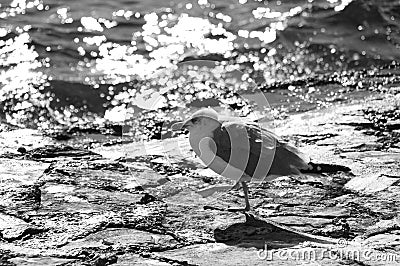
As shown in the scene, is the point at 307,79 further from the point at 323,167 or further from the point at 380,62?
the point at 323,167

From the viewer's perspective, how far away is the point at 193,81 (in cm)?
1153

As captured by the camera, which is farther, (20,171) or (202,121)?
(20,171)

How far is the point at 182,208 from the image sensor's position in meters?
5.33

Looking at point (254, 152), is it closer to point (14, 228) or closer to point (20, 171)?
point (14, 228)

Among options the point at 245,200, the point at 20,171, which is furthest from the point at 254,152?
the point at 20,171

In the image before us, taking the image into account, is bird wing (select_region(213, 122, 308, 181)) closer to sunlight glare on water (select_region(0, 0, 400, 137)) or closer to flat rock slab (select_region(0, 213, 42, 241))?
flat rock slab (select_region(0, 213, 42, 241))

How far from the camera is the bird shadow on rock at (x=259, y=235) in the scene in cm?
459

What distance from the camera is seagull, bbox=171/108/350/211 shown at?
505 centimetres

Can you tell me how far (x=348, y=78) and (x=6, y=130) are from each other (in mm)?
5538

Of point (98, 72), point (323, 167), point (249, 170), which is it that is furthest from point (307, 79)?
point (249, 170)

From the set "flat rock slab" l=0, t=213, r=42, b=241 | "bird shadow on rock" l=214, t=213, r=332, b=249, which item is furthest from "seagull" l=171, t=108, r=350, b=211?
"flat rock slab" l=0, t=213, r=42, b=241

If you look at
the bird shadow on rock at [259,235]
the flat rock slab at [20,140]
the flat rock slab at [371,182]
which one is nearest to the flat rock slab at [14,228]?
the bird shadow on rock at [259,235]

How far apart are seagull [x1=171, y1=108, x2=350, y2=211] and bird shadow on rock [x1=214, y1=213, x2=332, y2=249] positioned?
25 cm

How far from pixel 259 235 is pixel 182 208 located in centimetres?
78
